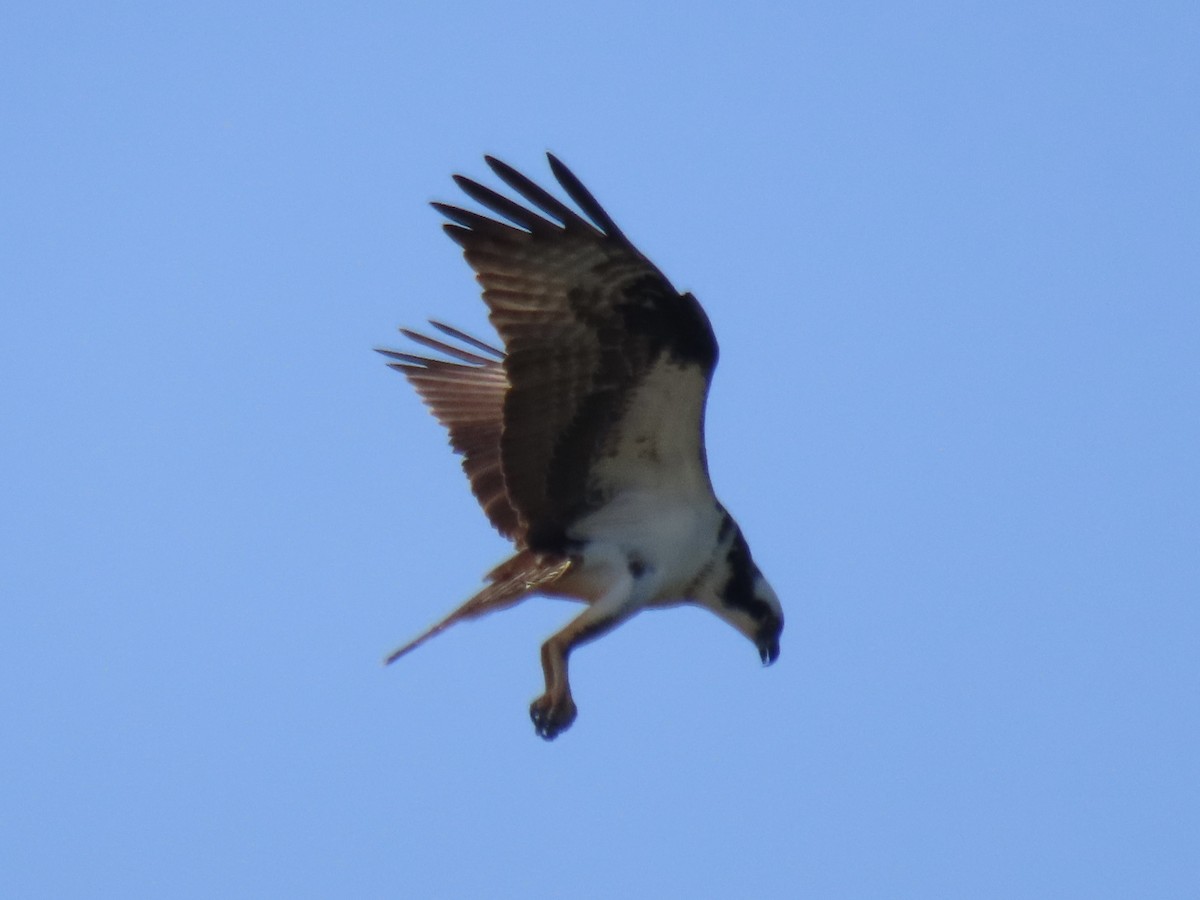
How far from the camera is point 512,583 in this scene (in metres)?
7.64

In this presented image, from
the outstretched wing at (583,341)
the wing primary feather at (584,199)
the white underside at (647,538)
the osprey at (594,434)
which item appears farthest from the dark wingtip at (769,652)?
the wing primary feather at (584,199)

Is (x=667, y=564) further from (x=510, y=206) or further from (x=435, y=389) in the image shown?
(x=435, y=389)

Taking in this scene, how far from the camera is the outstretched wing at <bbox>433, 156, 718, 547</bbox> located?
7.00 metres

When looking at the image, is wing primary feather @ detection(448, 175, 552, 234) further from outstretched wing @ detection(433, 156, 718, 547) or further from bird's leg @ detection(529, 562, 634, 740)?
bird's leg @ detection(529, 562, 634, 740)

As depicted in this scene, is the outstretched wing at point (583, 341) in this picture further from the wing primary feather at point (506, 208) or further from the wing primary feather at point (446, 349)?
the wing primary feather at point (446, 349)

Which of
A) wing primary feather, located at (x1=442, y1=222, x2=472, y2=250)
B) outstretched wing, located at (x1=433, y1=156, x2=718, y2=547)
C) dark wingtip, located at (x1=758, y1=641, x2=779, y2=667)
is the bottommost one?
dark wingtip, located at (x1=758, y1=641, x2=779, y2=667)

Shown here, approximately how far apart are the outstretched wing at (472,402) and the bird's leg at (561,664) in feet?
2.98

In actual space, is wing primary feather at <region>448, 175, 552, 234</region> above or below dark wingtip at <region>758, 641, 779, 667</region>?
above

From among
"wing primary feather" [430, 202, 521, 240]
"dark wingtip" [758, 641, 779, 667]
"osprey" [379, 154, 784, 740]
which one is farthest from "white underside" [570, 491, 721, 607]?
"wing primary feather" [430, 202, 521, 240]

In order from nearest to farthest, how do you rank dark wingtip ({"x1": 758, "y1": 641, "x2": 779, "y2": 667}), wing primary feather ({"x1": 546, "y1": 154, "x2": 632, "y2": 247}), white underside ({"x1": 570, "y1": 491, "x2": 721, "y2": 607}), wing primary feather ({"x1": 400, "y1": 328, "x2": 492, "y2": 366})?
wing primary feather ({"x1": 546, "y1": 154, "x2": 632, "y2": 247}), white underside ({"x1": 570, "y1": 491, "x2": 721, "y2": 607}), dark wingtip ({"x1": 758, "y1": 641, "x2": 779, "y2": 667}), wing primary feather ({"x1": 400, "y1": 328, "x2": 492, "y2": 366})

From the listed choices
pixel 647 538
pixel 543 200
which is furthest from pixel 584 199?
pixel 647 538

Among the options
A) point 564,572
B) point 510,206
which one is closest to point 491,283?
point 510,206

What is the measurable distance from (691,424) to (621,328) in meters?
0.51

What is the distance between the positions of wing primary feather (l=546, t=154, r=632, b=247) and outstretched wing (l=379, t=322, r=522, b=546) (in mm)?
1662
